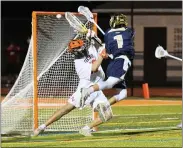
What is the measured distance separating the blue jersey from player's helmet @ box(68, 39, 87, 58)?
1.34 ft

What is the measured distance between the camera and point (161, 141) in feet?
31.2

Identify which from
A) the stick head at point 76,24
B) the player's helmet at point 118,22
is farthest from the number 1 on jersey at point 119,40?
the stick head at point 76,24

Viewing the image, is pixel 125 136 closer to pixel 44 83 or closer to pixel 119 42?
pixel 119 42

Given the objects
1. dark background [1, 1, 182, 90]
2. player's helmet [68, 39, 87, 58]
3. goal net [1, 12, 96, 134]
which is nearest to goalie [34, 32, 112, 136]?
player's helmet [68, 39, 87, 58]

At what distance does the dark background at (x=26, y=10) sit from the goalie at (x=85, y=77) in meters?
11.7

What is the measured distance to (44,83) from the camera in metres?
11.2

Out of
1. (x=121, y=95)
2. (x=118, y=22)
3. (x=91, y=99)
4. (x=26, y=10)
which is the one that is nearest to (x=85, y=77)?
(x=91, y=99)

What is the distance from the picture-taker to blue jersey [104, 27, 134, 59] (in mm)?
10195

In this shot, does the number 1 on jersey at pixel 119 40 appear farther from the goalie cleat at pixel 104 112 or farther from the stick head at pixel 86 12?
the stick head at pixel 86 12

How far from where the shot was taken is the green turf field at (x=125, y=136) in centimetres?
929

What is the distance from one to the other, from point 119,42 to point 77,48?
660 millimetres

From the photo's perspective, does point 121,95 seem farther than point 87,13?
No

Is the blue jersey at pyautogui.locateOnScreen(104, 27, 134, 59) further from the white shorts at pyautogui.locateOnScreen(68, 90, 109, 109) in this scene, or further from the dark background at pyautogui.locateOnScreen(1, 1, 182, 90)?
the dark background at pyautogui.locateOnScreen(1, 1, 182, 90)

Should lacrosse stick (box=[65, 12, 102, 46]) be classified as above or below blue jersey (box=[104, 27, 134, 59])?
above
